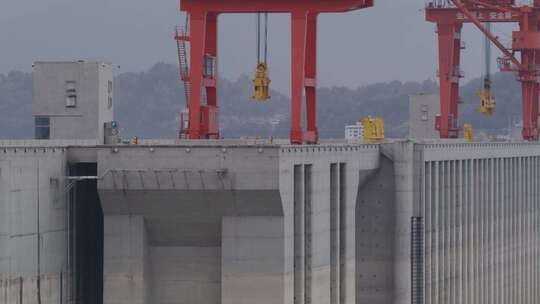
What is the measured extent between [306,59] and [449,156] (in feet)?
49.6

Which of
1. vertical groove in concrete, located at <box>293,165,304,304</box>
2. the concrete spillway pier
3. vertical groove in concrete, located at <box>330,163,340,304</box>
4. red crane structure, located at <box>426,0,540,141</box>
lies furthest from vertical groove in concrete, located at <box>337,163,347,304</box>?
red crane structure, located at <box>426,0,540,141</box>

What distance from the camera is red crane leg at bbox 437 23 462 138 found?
11931 centimetres

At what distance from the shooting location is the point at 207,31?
256 feet

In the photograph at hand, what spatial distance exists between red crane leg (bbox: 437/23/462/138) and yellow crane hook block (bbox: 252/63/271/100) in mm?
38270

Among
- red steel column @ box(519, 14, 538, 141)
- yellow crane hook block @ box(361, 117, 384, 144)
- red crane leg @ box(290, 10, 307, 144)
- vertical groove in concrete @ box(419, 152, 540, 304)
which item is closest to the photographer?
red crane leg @ box(290, 10, 307, 144)

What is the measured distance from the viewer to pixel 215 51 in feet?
258

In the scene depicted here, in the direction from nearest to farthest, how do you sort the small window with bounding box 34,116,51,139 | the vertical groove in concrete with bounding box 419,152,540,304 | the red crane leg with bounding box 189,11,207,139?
the red crane leg with bounding box 189,11,207,139
the small window with bounding box 34,116,51,139
the vertical groove in concrete with bounding box 419,152,540,304

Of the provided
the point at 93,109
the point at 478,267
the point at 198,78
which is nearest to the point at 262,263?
the point at 198,78

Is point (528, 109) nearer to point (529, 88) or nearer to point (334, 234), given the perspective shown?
point (529, 88)

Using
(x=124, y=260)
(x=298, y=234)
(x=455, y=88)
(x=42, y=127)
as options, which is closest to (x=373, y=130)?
(x=42, y=127)

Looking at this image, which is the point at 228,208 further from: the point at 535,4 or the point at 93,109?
the point at 535,4

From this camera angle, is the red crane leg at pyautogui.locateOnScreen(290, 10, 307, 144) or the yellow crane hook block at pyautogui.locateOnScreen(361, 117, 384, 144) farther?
the yellow crane hook block at pyautogui.locateOnScreen(361, 117, 384, 144)

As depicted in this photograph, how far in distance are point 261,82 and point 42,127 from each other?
11.5 m

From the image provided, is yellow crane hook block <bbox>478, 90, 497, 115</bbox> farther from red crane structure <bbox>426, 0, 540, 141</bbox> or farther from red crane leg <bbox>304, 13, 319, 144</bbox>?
red crane leg <bbox>304, 13, 319, 144</bbox>
